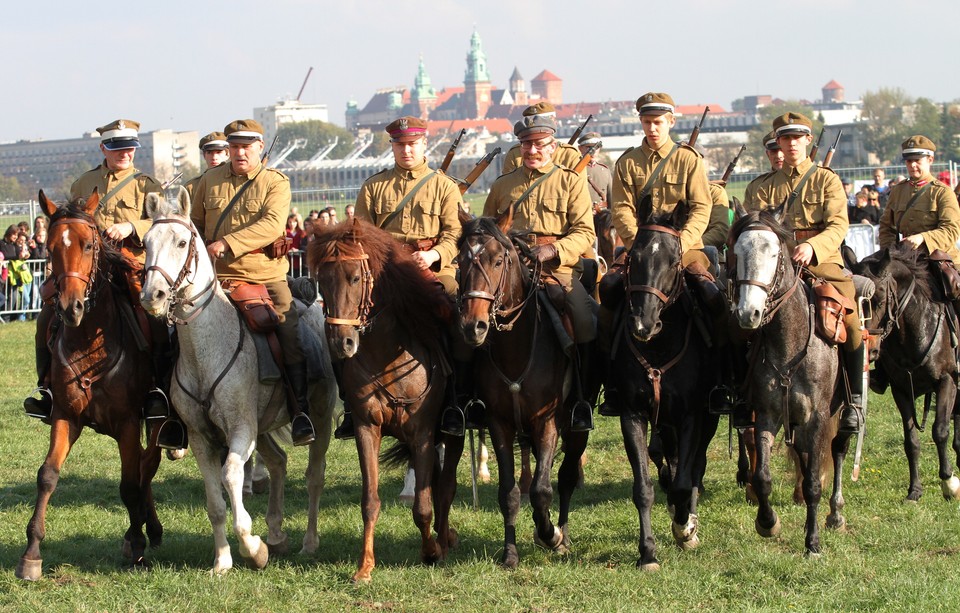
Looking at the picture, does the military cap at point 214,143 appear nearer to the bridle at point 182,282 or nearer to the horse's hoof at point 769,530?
the bridle at point 182,282

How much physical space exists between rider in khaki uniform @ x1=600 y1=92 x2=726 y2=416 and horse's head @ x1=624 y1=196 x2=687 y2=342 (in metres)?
0.69

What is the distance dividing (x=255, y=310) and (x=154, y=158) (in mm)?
103906

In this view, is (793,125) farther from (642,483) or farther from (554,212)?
(642,483)

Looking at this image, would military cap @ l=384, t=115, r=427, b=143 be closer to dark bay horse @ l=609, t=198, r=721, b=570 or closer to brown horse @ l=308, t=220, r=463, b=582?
brown horse @ l=308, t=220, r=463, b=582

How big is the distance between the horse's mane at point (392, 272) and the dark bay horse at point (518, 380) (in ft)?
A: 1.54

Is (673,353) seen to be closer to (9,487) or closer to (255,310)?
(255,310)

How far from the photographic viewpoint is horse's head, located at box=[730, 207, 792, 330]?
885 cm

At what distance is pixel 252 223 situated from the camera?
409 inches

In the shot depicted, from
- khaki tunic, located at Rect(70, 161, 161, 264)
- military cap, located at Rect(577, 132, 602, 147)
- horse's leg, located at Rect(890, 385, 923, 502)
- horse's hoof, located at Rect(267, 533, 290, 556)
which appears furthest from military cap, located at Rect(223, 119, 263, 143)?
military cap, located at Rect(577, 132, 602, 147)

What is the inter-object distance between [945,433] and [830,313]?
9.68ft

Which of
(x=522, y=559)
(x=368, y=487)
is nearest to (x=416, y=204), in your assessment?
(x=368, y=487)

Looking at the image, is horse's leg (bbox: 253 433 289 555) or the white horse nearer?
the white horse

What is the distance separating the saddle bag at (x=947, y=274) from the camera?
1232 centimetres

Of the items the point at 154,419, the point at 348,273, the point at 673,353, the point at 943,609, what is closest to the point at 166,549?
the point at 154,419
